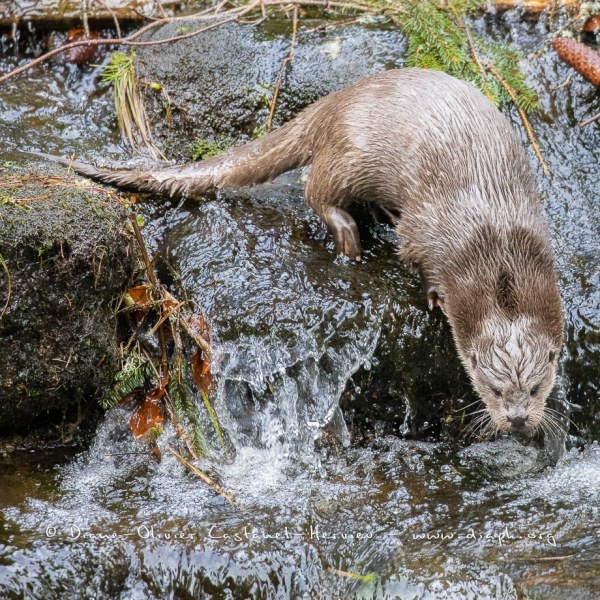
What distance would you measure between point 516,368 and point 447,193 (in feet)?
2.33

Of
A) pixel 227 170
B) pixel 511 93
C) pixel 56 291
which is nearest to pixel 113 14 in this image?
pixel 227 170

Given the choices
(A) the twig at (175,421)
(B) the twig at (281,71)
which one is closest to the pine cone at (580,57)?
(B) the twig at (281,71)

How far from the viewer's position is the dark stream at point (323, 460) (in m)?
2.63

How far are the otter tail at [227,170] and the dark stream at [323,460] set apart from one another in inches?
3.6

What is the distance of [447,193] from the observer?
339 cm

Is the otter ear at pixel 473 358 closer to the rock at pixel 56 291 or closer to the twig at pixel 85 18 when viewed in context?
the rock at pixel 56 291

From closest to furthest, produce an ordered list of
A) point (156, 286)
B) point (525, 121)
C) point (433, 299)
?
1. point (156, 286)
2. point (433, 299)
3. point (525, 121)

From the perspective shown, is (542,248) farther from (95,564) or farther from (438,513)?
(95,564)

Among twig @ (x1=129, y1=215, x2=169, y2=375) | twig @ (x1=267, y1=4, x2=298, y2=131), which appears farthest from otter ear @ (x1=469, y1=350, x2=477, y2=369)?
twig @ (x1=267, y1=4, x2=298, y2=131)

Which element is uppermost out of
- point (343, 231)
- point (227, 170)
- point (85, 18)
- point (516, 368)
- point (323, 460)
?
point (85, 18)

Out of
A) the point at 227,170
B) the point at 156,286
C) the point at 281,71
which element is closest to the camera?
the point at 156,286

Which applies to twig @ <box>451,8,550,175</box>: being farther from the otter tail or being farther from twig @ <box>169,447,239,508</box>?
twig @ <box>169,447,239,508</box>

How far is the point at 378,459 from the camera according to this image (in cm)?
330

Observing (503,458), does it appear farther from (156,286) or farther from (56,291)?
(56,291)
